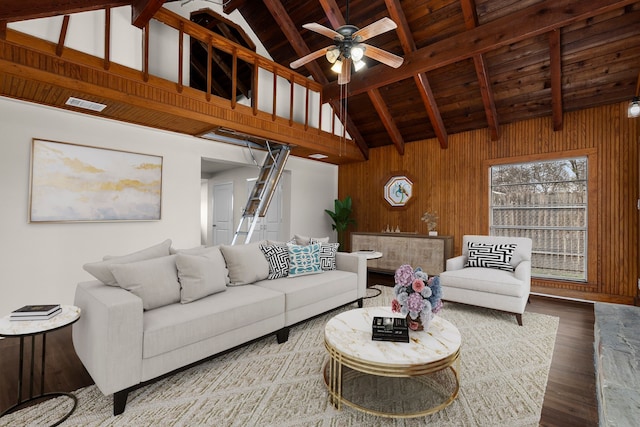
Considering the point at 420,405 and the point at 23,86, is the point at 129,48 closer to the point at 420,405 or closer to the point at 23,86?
the point at 23,86

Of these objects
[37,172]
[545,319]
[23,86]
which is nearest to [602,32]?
[545,319]

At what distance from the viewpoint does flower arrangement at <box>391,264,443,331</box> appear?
2.02 meters

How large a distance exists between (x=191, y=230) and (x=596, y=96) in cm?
612

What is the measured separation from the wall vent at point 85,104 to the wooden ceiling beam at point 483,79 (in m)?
4.43

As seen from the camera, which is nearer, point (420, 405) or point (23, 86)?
point (420, 405)

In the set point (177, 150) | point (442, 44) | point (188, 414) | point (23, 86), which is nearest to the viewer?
point (188, 414)

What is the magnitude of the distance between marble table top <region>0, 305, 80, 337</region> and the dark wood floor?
1.87 feet

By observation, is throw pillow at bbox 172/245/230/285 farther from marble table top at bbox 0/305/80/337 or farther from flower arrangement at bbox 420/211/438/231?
flower arrangement at bbox 420/211/438/231

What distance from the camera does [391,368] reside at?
1.66 meters

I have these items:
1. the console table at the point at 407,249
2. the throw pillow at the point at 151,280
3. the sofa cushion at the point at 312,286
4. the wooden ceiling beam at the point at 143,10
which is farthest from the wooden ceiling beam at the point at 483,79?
the throw pillow at the point at 151,280

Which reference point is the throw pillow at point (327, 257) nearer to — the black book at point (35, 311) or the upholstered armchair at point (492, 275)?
the upholstered armchair at point (492, 275)

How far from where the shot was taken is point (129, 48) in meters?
3.46

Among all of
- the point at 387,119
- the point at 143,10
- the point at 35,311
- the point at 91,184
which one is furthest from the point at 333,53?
the point at 91,184

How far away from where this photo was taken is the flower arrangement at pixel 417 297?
79.7 inches
